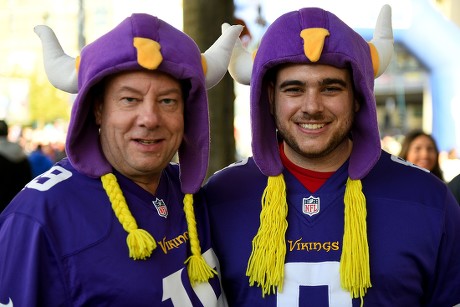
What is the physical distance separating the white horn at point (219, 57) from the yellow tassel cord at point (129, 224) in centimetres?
60

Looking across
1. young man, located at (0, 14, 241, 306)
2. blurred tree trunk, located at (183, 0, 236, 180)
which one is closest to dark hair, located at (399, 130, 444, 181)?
blurred tree trunk, located at (183, 0, 236, 180)

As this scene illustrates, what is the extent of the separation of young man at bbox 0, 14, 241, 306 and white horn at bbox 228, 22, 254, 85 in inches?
7.1

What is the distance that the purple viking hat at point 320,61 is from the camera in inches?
104

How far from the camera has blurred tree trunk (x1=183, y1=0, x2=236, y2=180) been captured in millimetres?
4742

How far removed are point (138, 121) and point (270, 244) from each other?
0.71m

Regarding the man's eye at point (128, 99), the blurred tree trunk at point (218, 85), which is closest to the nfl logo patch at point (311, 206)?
the man's eye at point (128, 99)

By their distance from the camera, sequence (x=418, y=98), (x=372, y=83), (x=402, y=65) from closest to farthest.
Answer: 1. (x=372, y=83)
2. (x=402, y=65)
3. (x=418, y=98)

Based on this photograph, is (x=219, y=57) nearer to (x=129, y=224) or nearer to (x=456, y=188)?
(x=129, y=224)

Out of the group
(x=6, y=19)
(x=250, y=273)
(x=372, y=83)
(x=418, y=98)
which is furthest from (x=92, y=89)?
(x=6, y=19)

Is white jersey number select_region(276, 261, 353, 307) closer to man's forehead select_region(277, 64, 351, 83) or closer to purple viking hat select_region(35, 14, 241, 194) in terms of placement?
purple viking hat select_region(35, 14, 241, 194)

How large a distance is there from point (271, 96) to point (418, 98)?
27.3 meters

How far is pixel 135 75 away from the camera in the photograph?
2.44 m

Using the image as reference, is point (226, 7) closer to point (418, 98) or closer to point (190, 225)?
point (190, 225)

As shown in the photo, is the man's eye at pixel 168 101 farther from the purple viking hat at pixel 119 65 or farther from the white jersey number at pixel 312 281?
the white jersey number at pixel 312 281
